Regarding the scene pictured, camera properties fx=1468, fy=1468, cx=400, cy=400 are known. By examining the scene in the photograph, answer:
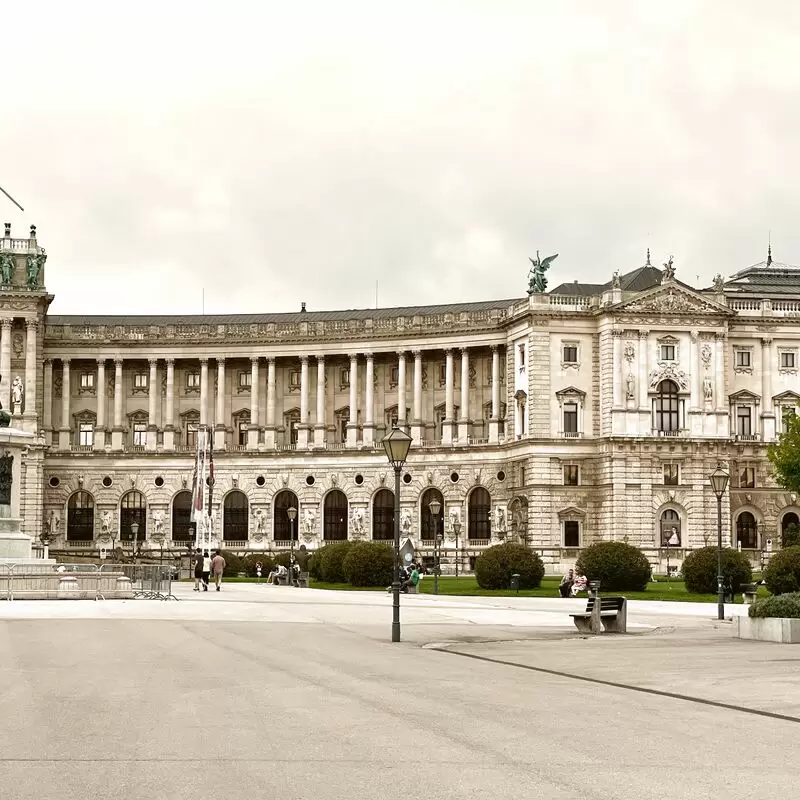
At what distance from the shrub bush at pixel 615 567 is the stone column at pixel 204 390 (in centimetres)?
6246

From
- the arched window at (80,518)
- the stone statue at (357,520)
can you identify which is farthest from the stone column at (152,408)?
the stone statue at (357,520)

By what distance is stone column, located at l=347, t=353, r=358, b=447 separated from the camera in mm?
128875

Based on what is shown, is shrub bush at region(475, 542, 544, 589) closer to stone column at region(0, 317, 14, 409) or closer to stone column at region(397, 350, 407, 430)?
stone column at region(397, 350, 407, 430)

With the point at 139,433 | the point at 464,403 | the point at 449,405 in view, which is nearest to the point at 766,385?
the point at 464,403

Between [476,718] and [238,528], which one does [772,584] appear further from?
[238,528]

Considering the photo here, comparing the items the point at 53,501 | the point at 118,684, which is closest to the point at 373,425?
the point at 53,501

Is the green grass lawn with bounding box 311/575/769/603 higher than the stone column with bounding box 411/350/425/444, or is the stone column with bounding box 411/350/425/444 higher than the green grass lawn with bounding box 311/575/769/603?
the stone column with bounding box 411/350/425/444

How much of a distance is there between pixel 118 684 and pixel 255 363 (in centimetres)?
10710

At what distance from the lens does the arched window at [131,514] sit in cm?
13175

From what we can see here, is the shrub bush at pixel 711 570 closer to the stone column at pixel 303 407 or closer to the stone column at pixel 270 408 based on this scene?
the stone column at pixel 303 407

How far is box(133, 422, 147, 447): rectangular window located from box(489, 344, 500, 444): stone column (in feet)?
107

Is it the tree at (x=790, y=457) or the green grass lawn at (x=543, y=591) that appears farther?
the tree at (x=790, y=457)

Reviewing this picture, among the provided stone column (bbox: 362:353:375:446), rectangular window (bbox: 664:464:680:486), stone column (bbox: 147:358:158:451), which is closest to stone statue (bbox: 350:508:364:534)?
stone column (bbox: 362:353:375:446)

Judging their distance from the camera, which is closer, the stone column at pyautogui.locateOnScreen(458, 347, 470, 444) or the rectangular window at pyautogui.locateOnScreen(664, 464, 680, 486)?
the rectangular window at pyautogui.locateOnScreen(664, 464, 680, 486)
